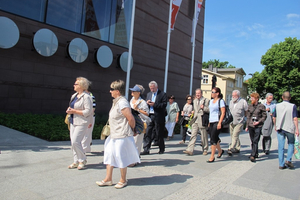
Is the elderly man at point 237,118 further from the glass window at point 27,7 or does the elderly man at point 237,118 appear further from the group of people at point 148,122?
the glass window at point 27,7

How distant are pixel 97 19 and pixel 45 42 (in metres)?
3.95

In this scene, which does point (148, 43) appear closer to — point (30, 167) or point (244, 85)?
point (30, 167)

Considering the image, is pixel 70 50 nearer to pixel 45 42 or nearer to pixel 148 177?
pixel 45 42

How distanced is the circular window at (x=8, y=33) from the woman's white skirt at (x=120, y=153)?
854cm

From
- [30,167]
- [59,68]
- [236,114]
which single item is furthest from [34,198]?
[59,68]

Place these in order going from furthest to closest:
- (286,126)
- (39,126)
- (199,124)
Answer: (39,126), (199,124), (286,126)

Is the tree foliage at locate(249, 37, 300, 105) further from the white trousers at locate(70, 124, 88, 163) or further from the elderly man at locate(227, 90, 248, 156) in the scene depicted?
the white trousers at locate(70, 124, 88, 163)

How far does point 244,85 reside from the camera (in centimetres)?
6297

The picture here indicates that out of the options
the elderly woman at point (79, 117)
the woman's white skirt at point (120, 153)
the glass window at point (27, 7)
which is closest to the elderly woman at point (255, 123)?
the woman's white skirt at point (120, 153)

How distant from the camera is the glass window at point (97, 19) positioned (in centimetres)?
1361

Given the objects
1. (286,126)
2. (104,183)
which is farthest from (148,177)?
(286,126)

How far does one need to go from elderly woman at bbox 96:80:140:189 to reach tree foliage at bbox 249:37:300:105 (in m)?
46.5

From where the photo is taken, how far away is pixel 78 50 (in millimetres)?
12750

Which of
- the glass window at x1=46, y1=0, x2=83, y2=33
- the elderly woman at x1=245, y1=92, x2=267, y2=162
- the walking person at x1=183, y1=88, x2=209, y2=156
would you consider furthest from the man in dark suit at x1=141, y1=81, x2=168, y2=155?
the glass window at x1=46, y1=0, x2=83, y2=33
